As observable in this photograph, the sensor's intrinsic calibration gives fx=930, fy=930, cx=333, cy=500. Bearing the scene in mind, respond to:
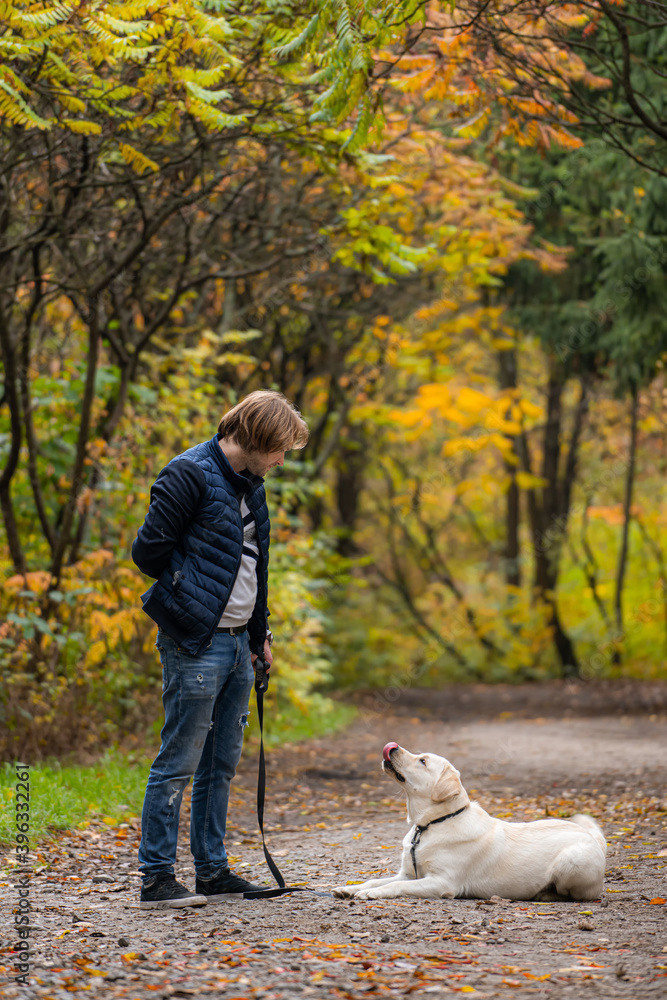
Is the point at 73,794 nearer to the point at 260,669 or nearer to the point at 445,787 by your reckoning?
the point at 260,669

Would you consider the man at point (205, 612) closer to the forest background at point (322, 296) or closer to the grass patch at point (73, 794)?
the grass patch at point (73, 794)

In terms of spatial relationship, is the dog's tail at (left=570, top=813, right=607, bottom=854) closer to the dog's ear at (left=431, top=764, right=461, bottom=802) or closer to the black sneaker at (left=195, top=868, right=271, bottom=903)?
the dog's ear at (left=431, top=764, right=461, bottom=802)

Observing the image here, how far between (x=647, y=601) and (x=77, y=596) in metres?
13.6

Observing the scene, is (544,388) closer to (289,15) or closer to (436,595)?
(436,595)

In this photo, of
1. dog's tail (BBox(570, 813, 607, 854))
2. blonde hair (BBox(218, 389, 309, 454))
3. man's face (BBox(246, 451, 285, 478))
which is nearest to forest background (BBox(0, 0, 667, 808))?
blonde hair (BBox(218, 389, 309, 454))

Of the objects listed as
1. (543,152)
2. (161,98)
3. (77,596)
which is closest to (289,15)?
(161,98)

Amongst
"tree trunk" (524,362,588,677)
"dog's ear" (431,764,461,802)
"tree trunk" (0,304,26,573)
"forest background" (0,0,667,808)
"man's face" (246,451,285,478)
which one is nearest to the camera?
"man's face" (246,451,285,478)

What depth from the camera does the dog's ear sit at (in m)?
4.42

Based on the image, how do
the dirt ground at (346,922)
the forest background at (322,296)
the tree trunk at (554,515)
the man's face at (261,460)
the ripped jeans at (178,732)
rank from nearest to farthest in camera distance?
1. the dirt ground at (346,922)
2. the ripped jeans at (178,732)
3. the man's face at (261,460)
4. the forest background at (322,296)
5. the tree trunk at (554,515)

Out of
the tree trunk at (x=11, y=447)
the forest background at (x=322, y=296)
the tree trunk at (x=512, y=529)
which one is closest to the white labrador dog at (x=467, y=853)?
the forest background at (x=322, y=296)

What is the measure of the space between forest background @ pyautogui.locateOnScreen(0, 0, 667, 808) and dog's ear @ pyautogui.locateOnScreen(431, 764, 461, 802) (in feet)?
12.6

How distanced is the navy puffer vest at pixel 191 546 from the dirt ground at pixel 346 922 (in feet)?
3.98

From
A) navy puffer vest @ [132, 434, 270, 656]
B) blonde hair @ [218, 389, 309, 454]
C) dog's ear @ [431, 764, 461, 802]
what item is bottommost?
dog's ear @ [431, 764, 461, 802]

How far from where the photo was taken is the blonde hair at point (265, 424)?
4.20 m
